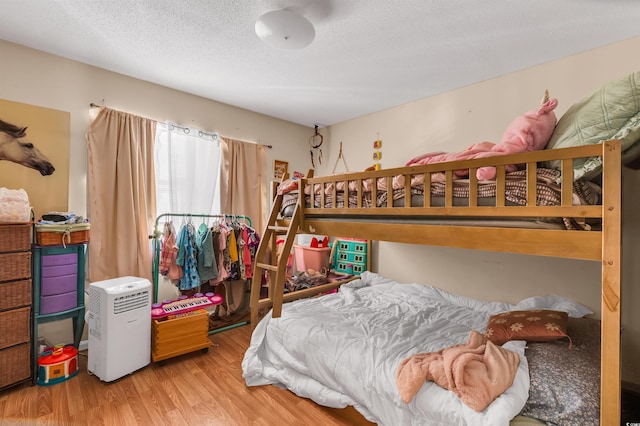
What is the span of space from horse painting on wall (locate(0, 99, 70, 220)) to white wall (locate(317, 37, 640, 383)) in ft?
10.6

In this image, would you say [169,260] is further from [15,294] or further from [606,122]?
[606,122]

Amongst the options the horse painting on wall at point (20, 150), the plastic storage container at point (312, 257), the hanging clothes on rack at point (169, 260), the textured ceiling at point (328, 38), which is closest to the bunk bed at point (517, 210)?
the textured ceiling at point (328, 38)

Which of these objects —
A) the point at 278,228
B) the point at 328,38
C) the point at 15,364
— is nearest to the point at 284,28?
the point at 328,38

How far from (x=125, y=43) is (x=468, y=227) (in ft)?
9.29

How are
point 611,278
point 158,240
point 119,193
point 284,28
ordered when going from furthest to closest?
point 158,240, point 119,193, point 284,28, point 611,278

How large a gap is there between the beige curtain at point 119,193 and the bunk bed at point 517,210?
1682 millimetres

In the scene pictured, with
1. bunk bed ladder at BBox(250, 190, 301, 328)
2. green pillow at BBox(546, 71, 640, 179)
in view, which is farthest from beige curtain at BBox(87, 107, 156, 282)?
green pillow at BBox(546, 71, 640, 179)

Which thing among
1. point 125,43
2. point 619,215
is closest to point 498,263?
point 619,215

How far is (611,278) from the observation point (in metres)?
1.10

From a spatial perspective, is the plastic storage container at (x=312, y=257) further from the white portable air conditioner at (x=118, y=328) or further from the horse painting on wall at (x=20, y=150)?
the horse painting on wall at (x=20, y=150)

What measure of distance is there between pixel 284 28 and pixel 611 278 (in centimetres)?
211

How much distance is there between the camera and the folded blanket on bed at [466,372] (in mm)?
1326

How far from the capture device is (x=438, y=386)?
4.84 feet

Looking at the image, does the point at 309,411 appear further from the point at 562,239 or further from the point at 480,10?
the point at 480,10
